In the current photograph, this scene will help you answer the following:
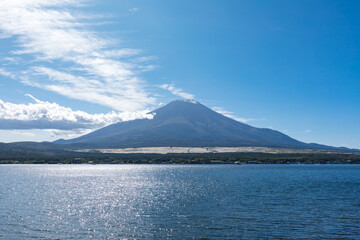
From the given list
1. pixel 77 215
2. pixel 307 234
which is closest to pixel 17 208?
pixel 77 215

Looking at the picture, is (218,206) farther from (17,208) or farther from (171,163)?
(171,163)

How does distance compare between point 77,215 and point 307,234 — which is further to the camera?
point 77,215

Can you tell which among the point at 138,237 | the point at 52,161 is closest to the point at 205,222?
Answer: the point at 138,237

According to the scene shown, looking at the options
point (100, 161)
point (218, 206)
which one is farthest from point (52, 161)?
point (218, 206)

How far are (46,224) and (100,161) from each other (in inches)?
6459

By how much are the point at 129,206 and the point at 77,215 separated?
8408 mm

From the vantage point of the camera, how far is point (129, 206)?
151 feet

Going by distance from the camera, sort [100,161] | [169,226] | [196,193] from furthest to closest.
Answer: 1. [100,161]
2. [196,193]
3. [169,226]

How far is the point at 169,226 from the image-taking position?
33.6 meters

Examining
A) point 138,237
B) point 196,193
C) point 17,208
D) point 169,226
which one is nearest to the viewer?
point 138,237

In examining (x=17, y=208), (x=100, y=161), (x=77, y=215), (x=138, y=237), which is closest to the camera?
(x=138, y=237)

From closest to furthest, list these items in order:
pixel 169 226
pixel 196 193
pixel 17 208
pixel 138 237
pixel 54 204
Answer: pixel 138 237
pixel 169 226
pixel 17 208
pixel 54 204
pixel 196 193

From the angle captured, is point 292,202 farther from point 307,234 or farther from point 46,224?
point 46,224

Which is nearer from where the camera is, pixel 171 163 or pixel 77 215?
pixel 77 215
